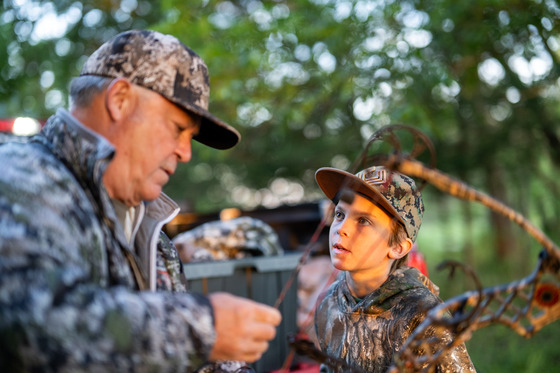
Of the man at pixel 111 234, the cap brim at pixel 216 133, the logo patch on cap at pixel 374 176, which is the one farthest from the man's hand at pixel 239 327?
the logo patch on cap at pixel 374 176

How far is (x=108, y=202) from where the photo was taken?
4.95 ft

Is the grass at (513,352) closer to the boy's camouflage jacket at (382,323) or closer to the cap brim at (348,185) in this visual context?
the boy's camouflage jacket at (382,323)

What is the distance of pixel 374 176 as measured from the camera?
256cm

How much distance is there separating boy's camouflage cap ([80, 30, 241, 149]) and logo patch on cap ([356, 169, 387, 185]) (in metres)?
1.05

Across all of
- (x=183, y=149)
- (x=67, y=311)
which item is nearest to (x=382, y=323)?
(x=183, y=149)

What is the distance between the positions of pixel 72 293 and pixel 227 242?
8.94ft

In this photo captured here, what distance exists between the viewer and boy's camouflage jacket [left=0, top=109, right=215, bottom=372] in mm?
1178

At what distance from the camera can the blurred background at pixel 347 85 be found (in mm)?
6016

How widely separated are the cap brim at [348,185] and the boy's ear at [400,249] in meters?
0.10

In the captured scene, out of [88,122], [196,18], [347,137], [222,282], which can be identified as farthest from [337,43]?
[88,122]

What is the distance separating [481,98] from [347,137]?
2089 mm

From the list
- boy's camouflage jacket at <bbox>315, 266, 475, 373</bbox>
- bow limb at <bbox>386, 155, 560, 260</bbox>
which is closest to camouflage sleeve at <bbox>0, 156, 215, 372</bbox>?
bow limb at <bbox>386, 155, 560, 260</bbox>

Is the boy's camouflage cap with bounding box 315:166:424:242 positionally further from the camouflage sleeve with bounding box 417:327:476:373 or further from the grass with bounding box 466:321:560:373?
the grass with bounding box 466:321:560:373

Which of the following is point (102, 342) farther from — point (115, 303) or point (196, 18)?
point (196, 18)
